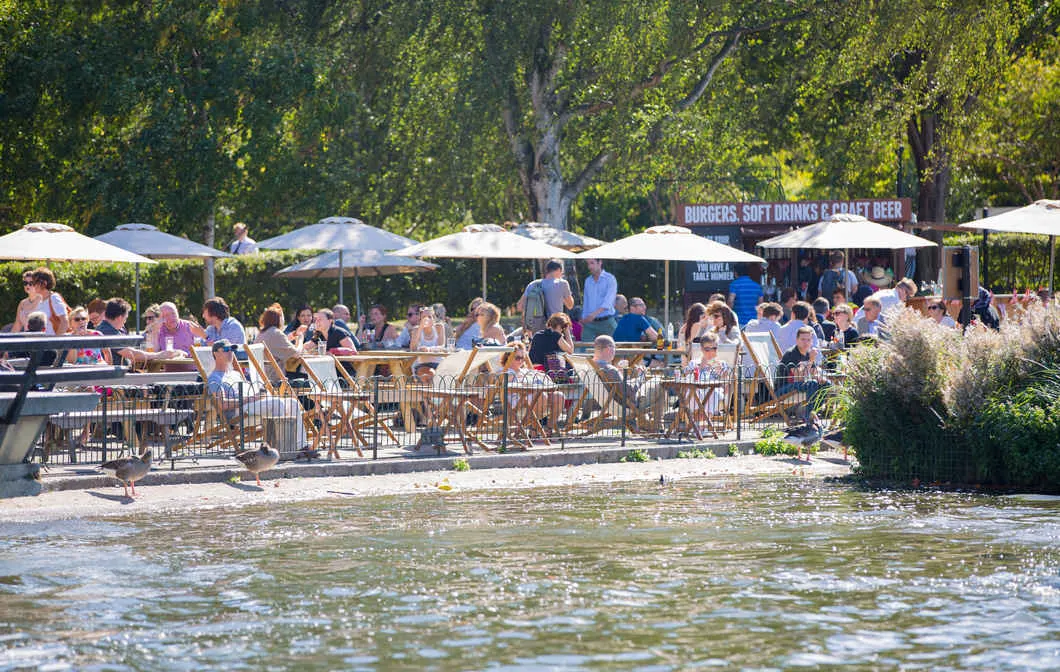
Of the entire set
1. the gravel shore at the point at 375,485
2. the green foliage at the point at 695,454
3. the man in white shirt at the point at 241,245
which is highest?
the man in white shirt at the point at 241,245

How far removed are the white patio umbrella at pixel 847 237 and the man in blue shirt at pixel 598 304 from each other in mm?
4280

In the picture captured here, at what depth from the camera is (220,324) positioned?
17.3m

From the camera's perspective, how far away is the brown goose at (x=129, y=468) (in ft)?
43.3

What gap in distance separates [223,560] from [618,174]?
2789cm

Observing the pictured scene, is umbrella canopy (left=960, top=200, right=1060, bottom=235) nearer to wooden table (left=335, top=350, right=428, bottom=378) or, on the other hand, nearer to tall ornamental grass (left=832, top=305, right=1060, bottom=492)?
tall ornamental grass (left=832, top=305, right=1060, bottom=492)

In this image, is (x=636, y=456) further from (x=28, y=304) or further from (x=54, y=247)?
(x=54, y=247)

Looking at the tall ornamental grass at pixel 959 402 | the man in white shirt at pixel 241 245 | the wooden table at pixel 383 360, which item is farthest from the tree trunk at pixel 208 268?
the tall ornamental grass at pixel 959 402

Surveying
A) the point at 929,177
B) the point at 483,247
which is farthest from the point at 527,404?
the point at 929,177

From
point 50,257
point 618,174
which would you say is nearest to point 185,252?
point 50,257

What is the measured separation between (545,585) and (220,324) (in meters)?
8.42

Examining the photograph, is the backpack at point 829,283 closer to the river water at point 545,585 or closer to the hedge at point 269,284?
the hedge at point 269,284

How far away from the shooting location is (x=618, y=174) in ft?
124

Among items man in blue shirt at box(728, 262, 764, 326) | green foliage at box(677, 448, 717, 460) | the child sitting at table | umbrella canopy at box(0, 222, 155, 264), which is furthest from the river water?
man in blue shirt at box(728, 262, 764, 326)

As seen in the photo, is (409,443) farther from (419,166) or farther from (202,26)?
(419,166)
